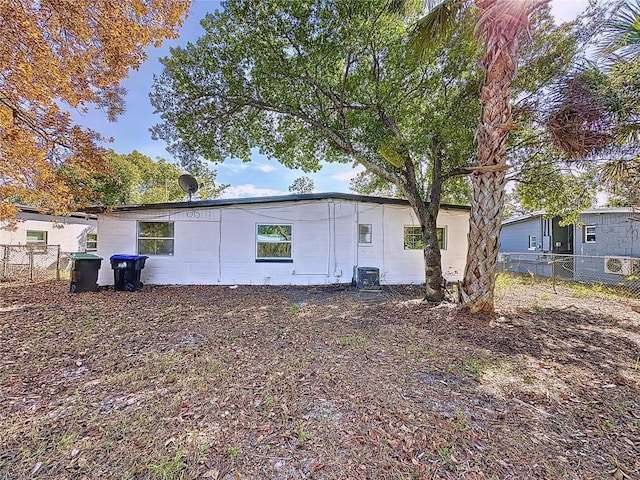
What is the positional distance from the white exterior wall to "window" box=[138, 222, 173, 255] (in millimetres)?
5729

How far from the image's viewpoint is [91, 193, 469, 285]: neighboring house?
9.58m

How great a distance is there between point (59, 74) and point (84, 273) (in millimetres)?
5689

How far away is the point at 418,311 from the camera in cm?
624

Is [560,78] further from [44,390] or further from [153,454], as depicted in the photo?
[44,390]

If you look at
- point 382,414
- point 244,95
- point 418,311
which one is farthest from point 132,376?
point 244,95

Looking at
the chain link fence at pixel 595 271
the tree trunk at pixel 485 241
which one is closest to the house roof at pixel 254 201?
the chain link fence at pixel 595 271

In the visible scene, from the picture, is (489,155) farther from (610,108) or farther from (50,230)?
(50,230)

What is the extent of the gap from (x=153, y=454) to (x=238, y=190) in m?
26.6

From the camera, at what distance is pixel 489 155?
5.29 metres

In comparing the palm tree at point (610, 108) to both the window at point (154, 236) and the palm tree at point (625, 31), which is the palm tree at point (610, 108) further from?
the window at point (154, 236)

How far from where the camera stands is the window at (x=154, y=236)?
967 centimetres

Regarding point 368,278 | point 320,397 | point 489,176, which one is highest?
point 489,176

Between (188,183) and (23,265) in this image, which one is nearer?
(188,183)

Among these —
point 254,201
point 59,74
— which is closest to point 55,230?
point 254,201
